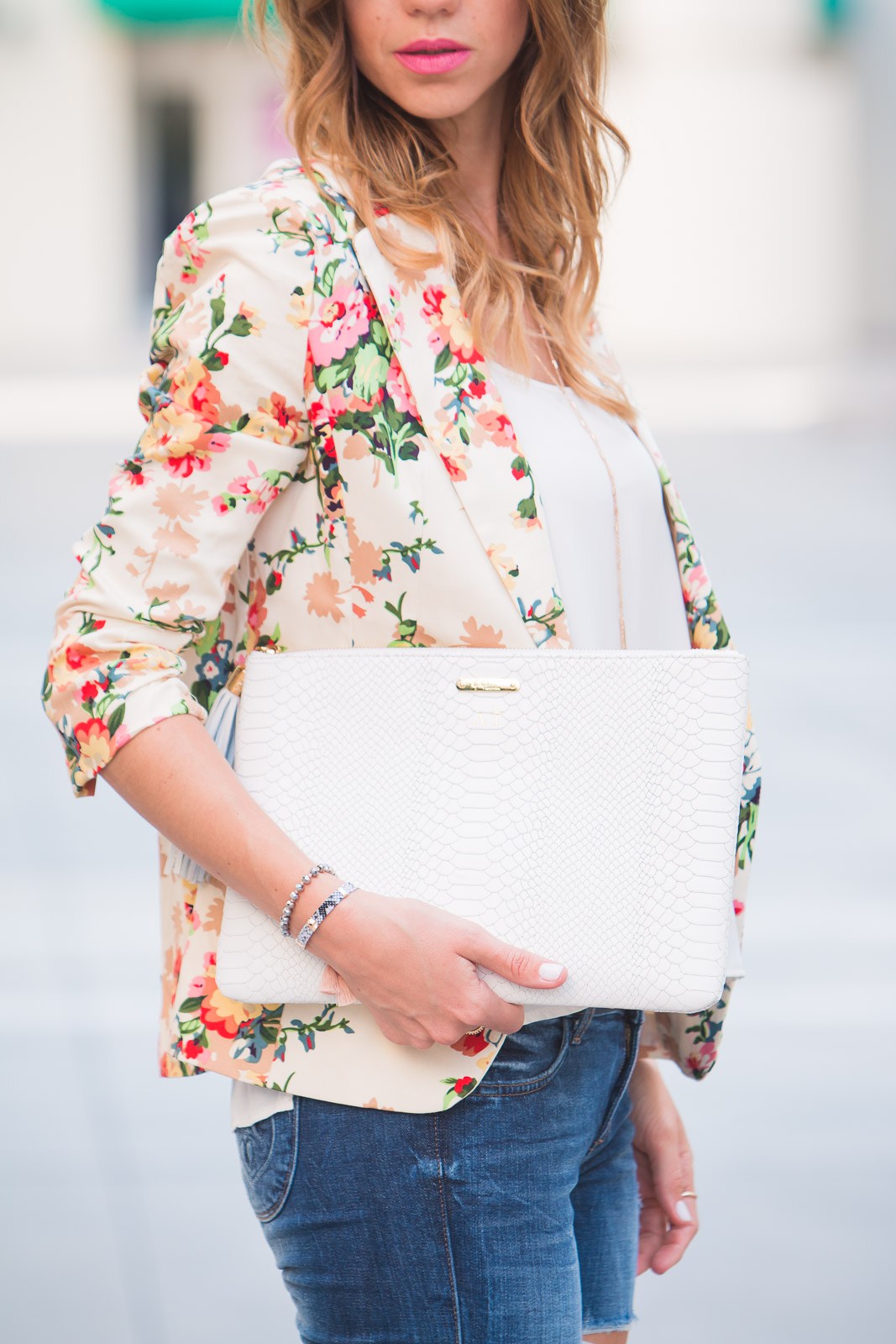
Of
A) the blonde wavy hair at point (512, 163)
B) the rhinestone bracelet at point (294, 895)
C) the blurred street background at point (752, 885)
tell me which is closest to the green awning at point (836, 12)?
the blurred street background at point (752, 885)

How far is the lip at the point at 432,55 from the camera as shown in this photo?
1.46 m

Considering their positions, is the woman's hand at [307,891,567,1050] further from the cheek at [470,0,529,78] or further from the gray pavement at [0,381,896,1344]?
the gray pavement at [0,381,896,1344]

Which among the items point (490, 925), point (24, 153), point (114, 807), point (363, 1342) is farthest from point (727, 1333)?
point (24, 153)

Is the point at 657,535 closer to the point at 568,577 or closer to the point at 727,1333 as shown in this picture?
the point at 568,577

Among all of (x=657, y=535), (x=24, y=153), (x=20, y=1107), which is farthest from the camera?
(x=24, y=153)

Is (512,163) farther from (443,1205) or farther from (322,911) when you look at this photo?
(443,1205)

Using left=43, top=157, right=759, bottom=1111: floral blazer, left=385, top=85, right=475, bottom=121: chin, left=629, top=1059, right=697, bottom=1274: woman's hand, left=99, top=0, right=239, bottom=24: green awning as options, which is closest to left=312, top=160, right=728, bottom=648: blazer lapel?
left=43, top=157, right=759, bottom=1111: floral blazer

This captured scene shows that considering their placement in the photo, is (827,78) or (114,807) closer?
(114,807)

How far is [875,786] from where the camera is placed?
17.3 feet

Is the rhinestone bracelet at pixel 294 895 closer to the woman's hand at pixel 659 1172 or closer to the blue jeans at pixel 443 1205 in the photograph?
the blue jeans at pixel 443 1205

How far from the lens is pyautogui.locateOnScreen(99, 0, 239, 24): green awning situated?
21984 mm

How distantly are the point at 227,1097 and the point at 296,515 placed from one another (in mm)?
2703

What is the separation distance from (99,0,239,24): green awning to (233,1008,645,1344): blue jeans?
74.4ft

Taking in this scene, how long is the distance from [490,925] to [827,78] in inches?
897
